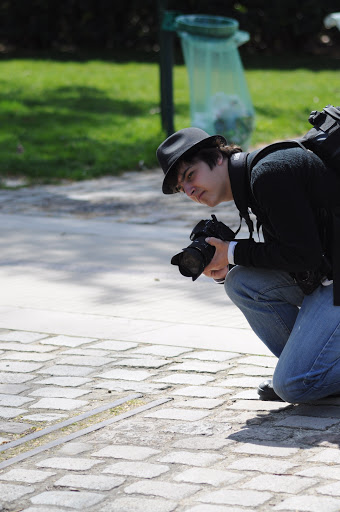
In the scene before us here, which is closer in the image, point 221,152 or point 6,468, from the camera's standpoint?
point 6,468

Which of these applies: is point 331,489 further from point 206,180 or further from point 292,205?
point 206,180

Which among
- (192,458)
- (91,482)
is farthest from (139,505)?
(192,458)

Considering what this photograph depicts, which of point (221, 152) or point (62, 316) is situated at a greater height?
point (221, 152)

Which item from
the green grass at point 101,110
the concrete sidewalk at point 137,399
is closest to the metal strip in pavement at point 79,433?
the concrete sidewalk at point 137,399

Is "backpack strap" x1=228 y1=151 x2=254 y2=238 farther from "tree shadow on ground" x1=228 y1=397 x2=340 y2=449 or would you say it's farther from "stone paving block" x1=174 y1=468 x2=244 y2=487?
"stone paving block" x1=174 y1=468 x2=244 y2=487

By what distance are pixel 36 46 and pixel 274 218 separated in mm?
19214

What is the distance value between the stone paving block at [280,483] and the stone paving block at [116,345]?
1.65m

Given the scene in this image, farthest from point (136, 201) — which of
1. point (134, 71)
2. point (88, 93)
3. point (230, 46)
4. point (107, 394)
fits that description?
point (134, 71)

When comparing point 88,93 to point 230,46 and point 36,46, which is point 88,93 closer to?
point 230,46

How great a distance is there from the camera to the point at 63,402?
3.95 meters

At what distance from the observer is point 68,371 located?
14.3ft

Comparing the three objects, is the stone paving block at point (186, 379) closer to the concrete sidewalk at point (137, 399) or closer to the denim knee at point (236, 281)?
the concrete sidewalk at point (137, 399)

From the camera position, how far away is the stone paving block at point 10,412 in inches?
151

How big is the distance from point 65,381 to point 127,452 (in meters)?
0.90
